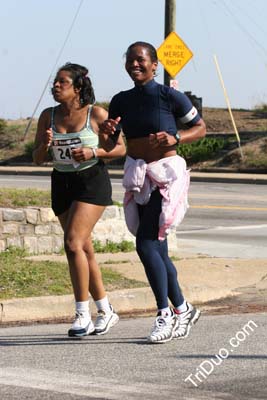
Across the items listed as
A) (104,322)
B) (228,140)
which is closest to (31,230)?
(104,322)

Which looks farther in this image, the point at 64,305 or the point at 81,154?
the point at 64,305

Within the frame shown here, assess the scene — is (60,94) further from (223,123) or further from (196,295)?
(223,123)

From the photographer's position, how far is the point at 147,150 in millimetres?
7953

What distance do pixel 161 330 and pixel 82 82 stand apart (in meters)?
1.94

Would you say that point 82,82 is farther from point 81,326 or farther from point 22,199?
point 22,199

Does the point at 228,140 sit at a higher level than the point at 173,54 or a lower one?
lower

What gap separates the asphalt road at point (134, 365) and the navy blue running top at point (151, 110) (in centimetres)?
150

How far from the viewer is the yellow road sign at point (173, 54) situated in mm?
28047

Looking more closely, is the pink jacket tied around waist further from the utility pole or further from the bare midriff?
the utility pole

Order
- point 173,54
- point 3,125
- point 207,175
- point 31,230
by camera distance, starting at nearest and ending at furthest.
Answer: point 31,230, point 173,54, point 207,175, point 3,125

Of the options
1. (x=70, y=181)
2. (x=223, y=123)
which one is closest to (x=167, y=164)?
(x=70, y=181)

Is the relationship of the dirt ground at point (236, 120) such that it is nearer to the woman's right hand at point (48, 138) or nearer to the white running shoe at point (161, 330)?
the woman's right hand at point (48, 138)

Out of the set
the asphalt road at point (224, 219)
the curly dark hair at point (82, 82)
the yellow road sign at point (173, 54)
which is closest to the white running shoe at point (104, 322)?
the curly dark hair at point (82, 82)

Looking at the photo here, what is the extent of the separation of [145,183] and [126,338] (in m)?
1.15
